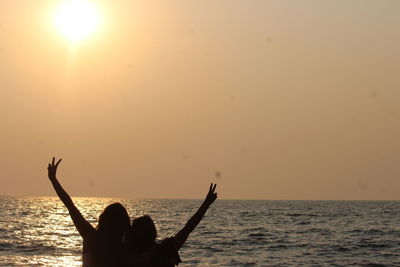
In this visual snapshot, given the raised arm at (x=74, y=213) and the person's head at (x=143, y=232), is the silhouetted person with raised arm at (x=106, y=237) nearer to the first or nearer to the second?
the raised arm at (x=74, y=213)

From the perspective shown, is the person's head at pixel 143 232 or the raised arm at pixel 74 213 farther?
the person's head at pixel 143 232

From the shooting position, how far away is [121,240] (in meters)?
5.13

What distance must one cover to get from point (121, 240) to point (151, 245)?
267 millimetres

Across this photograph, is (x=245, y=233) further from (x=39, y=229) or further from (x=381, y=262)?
(x=381, y=262)

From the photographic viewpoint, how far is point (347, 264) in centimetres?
2789

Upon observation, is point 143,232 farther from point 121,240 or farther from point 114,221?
point 114,221

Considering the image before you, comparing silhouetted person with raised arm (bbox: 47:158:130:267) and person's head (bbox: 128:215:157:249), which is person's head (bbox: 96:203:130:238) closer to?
silhouetted person with raised arm (bbox: 47:158:130:267)

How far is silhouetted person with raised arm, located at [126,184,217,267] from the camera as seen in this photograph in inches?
205

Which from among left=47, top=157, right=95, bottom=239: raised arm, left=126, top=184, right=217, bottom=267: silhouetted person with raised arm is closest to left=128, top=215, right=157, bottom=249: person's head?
left=126, top=184, right=217, bottom=267: silhouetted person with raised arm

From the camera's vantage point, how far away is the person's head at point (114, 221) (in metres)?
5.01

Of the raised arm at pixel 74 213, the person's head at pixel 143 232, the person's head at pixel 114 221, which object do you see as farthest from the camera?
the person's head at pixel 143 232

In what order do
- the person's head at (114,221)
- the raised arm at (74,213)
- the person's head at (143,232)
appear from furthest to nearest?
1. the person's head at (143,232)
2. the raised arm at (74,213)
3. the person's head at (114,221)

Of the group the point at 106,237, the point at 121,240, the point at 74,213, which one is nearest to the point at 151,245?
the point at 121,240


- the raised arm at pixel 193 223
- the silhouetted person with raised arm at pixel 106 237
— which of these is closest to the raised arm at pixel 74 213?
the silhouetted person with raised arm at pixel 106 237
